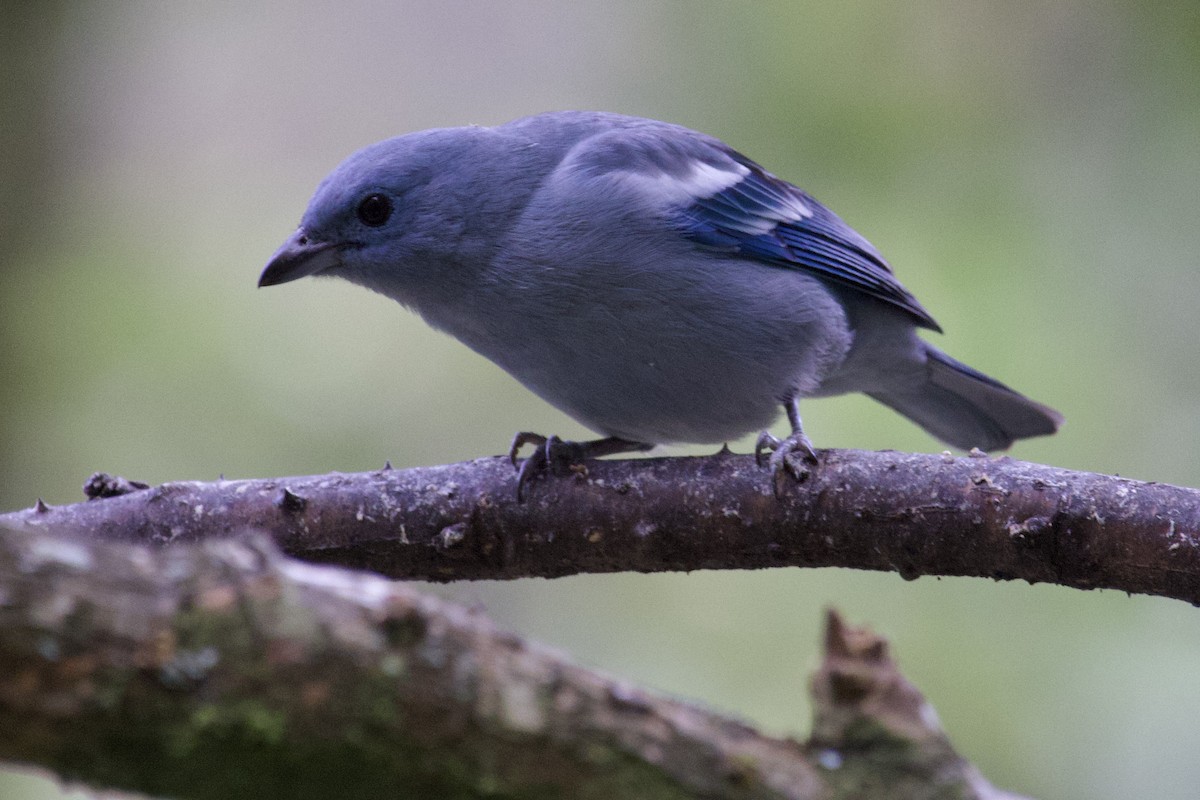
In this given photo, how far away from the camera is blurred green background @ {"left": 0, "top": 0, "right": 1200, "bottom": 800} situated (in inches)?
213

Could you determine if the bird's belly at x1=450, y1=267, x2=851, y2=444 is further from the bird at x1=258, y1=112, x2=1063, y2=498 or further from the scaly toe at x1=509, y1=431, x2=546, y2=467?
the scaly toe at x1=509, y1=431, x2=546, y2=467

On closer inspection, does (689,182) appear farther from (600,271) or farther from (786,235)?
(600,271)

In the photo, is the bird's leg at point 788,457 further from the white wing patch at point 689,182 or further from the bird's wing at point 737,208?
the white wing patch at point 689,182

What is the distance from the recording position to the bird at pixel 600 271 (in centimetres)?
409

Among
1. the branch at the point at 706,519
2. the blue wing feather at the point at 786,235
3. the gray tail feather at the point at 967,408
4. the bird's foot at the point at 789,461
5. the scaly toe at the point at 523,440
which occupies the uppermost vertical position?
the blue wing feather at the point at 786,235

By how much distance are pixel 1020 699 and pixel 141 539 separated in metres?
3.88

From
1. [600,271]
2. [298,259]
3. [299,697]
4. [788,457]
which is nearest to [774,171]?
[600,271]

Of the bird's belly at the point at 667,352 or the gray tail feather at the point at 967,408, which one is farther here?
the gray tail feather at the point at 967,408

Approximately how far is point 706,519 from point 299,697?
1.89 m

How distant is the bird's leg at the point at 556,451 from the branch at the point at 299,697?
180 cm

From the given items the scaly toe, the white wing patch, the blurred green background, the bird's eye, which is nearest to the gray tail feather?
the blurred green background

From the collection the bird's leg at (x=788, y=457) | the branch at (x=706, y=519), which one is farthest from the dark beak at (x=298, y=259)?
the bird's leg at (x=788, y=457)

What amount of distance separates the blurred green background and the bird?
146 cm

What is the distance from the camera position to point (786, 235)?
477 centimetres
